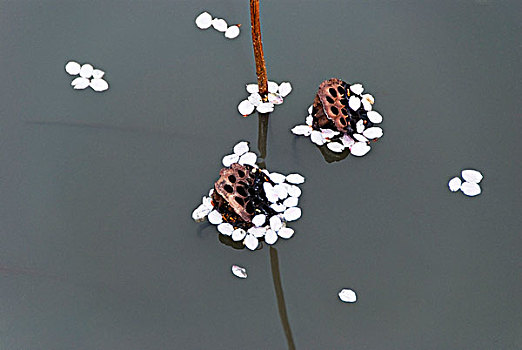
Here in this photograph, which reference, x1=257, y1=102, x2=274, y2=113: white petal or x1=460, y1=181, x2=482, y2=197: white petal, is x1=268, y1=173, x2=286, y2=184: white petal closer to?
x1=257, y1=102, x2=274, y2=113: white petal

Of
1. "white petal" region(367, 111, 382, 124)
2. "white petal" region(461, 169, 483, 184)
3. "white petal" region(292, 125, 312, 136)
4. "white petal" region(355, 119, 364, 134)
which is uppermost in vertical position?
"white petal" region(367, 111, 382, 124)

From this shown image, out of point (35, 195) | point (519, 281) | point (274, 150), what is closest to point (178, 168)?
point (274, 150)

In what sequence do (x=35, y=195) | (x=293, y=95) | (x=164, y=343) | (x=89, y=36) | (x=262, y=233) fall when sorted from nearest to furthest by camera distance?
(x=164, y=343) < (x=262, y=233) < (x=35, y=195) < (x=293, y=95) < (x=89, y=36)

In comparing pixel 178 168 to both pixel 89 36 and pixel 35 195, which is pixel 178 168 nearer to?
pixel 35 195

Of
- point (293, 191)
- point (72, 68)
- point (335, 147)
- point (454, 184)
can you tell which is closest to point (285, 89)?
point (335, 147)

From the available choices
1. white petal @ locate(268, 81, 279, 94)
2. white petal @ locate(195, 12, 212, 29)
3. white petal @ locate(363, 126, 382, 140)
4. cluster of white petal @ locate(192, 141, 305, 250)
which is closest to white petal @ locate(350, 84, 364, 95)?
white petal @ locate(363, 126, 382, 140)

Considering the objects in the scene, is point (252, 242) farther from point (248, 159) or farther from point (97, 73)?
point (97, 73)

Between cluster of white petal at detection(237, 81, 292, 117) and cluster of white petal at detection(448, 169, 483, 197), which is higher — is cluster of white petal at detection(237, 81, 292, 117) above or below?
above
